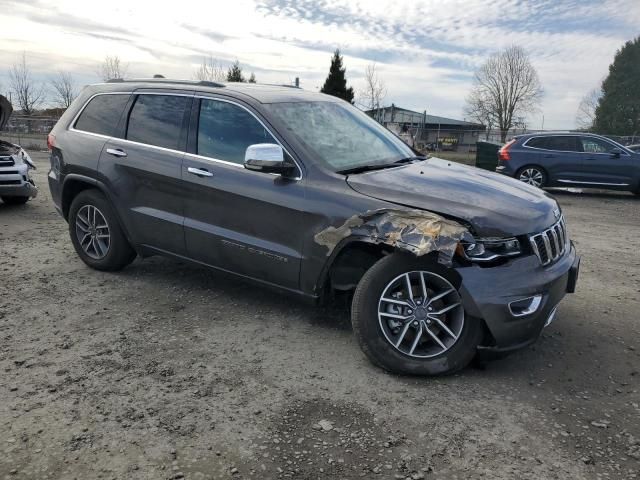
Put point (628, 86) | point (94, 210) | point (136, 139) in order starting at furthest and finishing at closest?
point (628, 86), point (94, 210), point (136, 139)

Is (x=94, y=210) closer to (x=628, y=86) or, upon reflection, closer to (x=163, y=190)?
(x=163, y=190)

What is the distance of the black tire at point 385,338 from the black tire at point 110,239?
2.66 m

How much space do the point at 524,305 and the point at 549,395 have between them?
57 cm

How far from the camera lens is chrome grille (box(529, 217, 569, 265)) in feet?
11.1

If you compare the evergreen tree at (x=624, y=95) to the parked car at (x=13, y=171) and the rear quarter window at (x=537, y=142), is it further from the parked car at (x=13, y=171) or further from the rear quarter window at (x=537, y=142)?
the parked car at (x=13, y=171)

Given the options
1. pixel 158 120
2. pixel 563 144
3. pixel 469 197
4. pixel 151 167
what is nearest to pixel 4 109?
pixel 158 120

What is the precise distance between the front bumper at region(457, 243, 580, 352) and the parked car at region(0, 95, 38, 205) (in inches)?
307

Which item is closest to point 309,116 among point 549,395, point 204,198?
point 204,198

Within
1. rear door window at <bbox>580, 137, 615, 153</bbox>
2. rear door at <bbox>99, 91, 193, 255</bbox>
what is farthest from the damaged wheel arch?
rear door window at <bbox>580, 137, 615, 153</bbox>

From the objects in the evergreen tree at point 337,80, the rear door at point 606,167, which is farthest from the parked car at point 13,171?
the evergreen tree at point 337,80

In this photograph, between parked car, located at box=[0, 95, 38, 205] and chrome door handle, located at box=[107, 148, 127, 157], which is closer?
chrome door handle, located at box=[107, 148, 127, 157]

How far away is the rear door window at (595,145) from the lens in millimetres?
13484

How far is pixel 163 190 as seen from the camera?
4.56 metres

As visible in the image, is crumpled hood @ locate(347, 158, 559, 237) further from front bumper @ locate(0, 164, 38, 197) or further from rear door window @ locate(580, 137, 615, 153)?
rear door window @ locate(580, 137, 615, 153)
